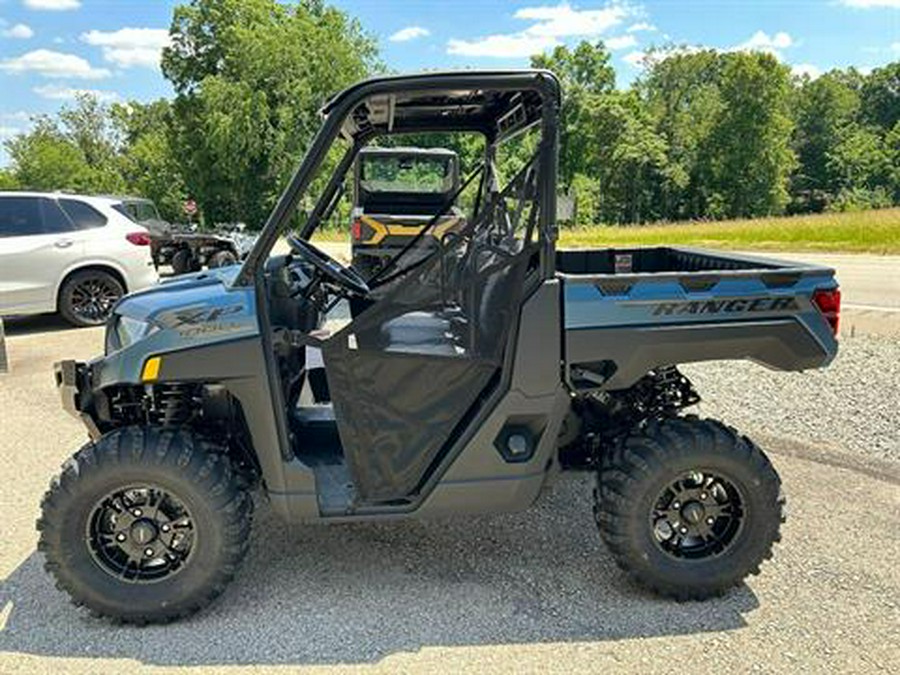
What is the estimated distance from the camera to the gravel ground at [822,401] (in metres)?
5.37

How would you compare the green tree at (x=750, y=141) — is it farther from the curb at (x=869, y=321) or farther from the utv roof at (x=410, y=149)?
the utv roof at (x=410, y=149)

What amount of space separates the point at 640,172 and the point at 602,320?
5689 cm

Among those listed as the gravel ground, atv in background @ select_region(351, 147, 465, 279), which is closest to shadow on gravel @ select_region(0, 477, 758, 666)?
the gravel ground

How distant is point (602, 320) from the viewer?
310 cm

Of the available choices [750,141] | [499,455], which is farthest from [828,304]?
[750,141]

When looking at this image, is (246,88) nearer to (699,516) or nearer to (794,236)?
(794,236)

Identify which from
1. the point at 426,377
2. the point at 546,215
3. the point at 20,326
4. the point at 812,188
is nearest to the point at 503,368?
the point at 426,377

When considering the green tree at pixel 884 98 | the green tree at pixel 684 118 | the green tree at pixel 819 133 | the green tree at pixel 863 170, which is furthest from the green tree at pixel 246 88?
the green tree at pixel 884 98

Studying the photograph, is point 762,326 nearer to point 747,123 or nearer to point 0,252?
point 0,252

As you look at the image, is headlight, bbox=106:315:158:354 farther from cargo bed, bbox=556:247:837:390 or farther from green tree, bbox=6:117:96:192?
green tree, bbox=6:117:96:192

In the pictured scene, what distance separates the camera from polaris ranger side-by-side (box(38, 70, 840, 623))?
304cm

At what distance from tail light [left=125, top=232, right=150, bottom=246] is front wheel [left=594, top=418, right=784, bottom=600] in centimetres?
819

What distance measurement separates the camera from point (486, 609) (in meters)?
3.22

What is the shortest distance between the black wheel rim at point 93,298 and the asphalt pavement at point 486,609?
19.6ft
